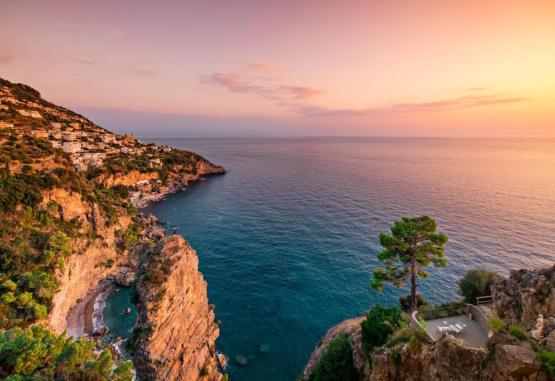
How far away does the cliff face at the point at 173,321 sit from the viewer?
25672 mm

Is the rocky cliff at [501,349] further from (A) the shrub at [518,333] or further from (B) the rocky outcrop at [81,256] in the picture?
(B) the rocky outcrop at [81,256]

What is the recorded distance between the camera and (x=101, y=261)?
46.6 m

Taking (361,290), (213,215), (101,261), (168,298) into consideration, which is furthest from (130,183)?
(361,290)

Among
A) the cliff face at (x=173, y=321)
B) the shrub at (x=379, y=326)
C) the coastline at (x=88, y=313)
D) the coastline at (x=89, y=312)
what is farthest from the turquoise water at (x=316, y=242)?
the shrub at (x=379, y=326)

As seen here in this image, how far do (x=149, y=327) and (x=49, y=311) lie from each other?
15.9m

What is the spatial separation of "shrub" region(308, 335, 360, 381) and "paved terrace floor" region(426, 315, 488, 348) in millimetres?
7568

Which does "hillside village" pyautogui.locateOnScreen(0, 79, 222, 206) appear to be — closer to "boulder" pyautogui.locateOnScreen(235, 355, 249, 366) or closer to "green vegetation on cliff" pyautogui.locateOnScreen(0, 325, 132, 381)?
"green vegetation on cliff" pyautogui.locateOnScreen(0, 325, 132, 381)

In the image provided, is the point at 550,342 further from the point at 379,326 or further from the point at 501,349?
the point at 379,326

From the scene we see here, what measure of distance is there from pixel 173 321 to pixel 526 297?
104 feet

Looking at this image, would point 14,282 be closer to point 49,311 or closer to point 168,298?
point 49,311

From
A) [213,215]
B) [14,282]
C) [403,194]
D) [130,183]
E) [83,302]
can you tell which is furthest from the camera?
[130,183]

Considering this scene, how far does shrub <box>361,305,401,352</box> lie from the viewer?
1727 centimetres

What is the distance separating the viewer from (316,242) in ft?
194

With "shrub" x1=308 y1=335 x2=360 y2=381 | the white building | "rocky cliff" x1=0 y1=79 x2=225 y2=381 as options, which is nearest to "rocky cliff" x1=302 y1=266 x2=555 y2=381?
"shrub" x1=308 y1=335 x2=360 y2=381
